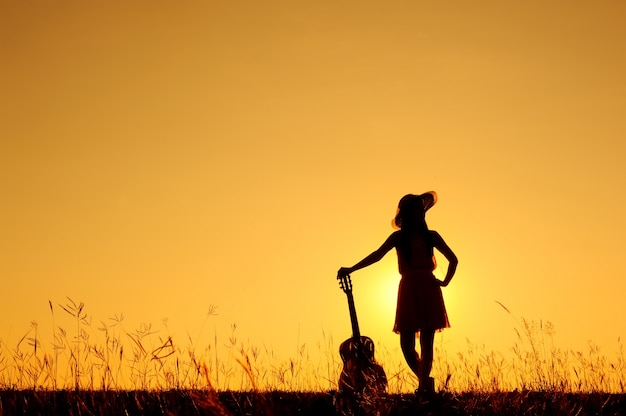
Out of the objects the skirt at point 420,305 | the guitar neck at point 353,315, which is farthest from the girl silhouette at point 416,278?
the guitar neck at point 353,315

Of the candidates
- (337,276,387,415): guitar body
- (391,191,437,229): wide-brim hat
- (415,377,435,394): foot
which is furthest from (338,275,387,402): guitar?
(391,191,437,229): wide-brim hat

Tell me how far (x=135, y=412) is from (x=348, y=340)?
2.46 meters

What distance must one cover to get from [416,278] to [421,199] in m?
0.81

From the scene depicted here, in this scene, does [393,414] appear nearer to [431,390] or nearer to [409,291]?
[431,390]

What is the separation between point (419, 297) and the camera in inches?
276

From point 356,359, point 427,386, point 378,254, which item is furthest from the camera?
point 378,254

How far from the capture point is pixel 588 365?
6.64 metres

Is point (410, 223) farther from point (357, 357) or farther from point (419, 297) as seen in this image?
point (357, 357)

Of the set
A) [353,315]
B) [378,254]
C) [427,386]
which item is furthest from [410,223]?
[427,386]

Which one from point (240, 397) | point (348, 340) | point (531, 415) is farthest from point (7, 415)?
point (531, 415)

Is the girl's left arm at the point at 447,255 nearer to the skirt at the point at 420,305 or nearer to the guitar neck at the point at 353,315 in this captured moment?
the skirt at the point at 420,305

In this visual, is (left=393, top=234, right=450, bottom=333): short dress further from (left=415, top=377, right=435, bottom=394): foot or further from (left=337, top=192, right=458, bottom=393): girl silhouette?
(left=415, top=377, right=435, bottom=394): foot

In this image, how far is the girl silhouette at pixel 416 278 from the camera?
6.96 m

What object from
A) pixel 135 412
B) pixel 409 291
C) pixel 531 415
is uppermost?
pixel 409 291
